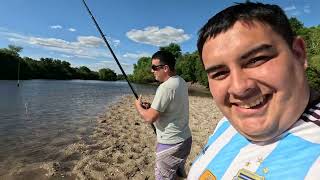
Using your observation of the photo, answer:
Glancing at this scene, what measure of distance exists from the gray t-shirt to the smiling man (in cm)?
333

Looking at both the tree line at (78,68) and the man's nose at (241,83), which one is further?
the tree line at (78,68)

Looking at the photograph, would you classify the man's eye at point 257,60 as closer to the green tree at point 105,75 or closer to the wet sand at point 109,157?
the wet sand at point 109,157

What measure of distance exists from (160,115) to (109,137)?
7209 millimetres

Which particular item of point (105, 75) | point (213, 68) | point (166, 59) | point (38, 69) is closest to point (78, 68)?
point (105, 75)

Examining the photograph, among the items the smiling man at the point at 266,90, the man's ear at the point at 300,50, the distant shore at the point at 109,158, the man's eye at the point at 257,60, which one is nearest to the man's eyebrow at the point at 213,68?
the smiling man at the point at 266,90

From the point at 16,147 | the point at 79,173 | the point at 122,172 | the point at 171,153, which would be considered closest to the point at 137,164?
the point at 122,172

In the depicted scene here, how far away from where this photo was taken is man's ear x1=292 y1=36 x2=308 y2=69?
59.6 inches

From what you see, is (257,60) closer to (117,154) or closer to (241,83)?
(241,83)

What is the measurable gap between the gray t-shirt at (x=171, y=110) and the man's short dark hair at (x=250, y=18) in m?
3.28

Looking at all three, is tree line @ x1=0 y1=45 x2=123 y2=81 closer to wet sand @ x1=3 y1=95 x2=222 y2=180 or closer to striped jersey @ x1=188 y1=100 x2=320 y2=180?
wet sand @ x1=3 y1=95 x2=222 y2=180

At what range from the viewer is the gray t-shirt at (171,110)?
196 inches

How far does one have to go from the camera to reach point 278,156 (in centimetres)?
146

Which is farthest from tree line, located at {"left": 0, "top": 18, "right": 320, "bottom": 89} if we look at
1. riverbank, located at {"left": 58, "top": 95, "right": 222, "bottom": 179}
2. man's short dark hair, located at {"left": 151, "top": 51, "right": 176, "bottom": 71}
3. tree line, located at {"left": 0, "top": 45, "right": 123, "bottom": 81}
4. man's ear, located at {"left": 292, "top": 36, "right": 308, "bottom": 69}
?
man's ear, located at {"left": 292, "top": 36, "right": 308, "bottom": 69}

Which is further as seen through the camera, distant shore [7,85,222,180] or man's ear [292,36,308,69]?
distant shore [7,85,222,180]
